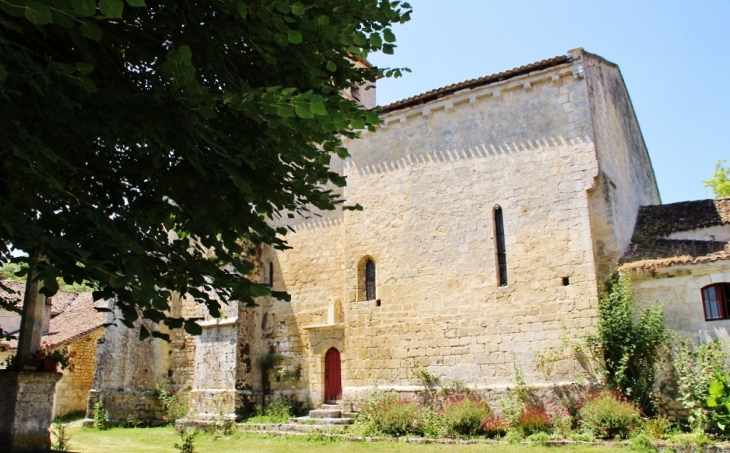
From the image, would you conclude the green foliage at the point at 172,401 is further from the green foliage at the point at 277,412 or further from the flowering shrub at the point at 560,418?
the flowering shrub at the point at 560,418

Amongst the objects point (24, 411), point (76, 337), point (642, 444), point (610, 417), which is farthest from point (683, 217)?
point (76, 337)

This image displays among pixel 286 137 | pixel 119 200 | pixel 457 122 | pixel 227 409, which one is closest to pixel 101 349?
pixel 227 409

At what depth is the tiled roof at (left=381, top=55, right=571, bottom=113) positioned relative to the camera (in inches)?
562

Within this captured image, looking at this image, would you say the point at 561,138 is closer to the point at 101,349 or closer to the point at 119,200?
the point at 119,200

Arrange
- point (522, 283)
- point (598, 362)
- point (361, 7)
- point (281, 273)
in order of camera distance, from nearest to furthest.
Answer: point (361, 7)
point (598, 362)
point (522, 283)
point (281, 273)

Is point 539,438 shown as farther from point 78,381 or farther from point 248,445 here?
point 78,381

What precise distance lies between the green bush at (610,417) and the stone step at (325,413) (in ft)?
19.5

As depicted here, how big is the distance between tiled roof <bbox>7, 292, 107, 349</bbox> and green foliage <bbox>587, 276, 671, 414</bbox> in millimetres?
15554

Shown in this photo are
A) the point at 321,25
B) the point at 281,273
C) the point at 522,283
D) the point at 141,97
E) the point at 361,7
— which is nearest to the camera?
the point at 141,97

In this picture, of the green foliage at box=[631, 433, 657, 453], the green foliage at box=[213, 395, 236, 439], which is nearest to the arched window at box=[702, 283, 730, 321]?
the green foliage at box=[631, 433, 657, 453]

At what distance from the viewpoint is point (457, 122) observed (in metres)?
15.5

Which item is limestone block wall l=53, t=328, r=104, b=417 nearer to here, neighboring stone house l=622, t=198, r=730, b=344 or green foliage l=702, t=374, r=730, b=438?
neighboring stone house l=622, t=198, r=730, b=344

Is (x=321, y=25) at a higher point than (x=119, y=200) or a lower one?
higher

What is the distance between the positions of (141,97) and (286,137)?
4.64 feet
